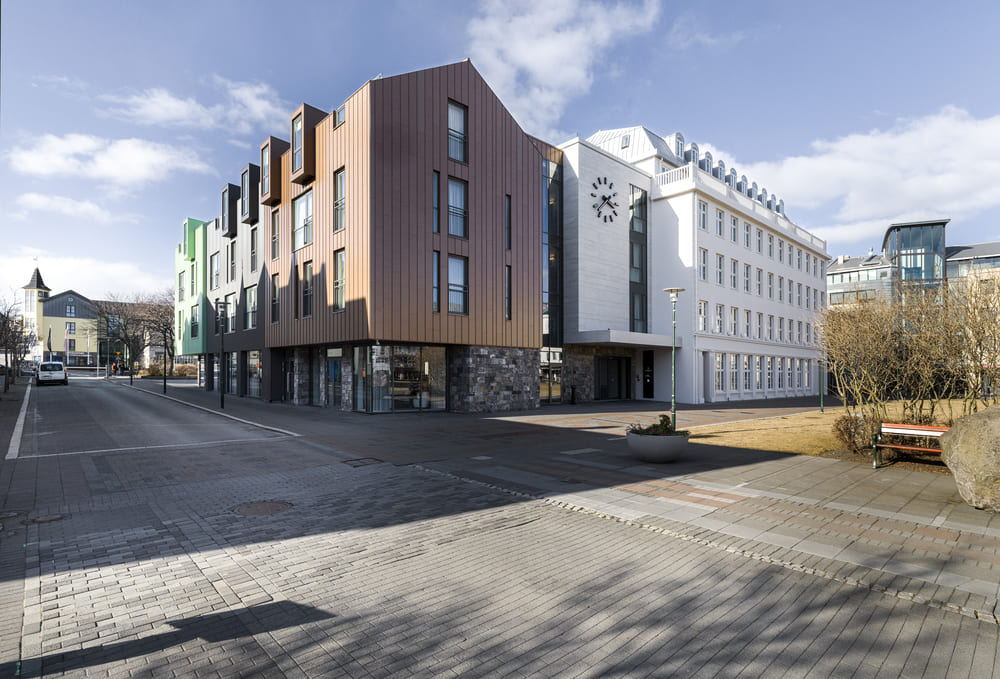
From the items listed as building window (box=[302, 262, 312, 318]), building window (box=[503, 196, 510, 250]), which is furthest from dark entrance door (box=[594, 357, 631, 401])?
building window (box=[302, 262, 312, 318])

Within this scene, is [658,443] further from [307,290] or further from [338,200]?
[307,290]

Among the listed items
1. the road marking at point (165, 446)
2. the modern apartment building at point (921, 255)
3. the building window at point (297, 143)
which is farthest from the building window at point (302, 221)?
the modern apartment building at point (921, 255)

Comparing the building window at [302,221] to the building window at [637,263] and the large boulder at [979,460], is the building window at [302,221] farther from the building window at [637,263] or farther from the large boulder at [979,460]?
the large boulder at [979,460]

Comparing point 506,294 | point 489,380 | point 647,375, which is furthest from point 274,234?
point 647,375

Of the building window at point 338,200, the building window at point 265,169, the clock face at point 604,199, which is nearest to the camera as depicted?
the building window at point 338,200

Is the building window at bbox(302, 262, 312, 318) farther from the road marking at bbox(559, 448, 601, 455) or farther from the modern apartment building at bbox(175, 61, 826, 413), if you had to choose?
the road marking at bbox(559, 448, 601, 455)

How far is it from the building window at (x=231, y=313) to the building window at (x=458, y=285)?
1974 cm

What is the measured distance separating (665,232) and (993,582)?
32.2 m

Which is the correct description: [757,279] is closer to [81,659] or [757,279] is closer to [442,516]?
[442,516]

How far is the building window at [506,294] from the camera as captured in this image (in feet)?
83.4

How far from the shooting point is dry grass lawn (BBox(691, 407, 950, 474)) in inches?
456

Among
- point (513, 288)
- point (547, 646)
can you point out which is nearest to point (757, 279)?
point (513, 288)

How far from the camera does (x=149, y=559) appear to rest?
5500mm

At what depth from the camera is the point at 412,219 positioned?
21.8 meters
